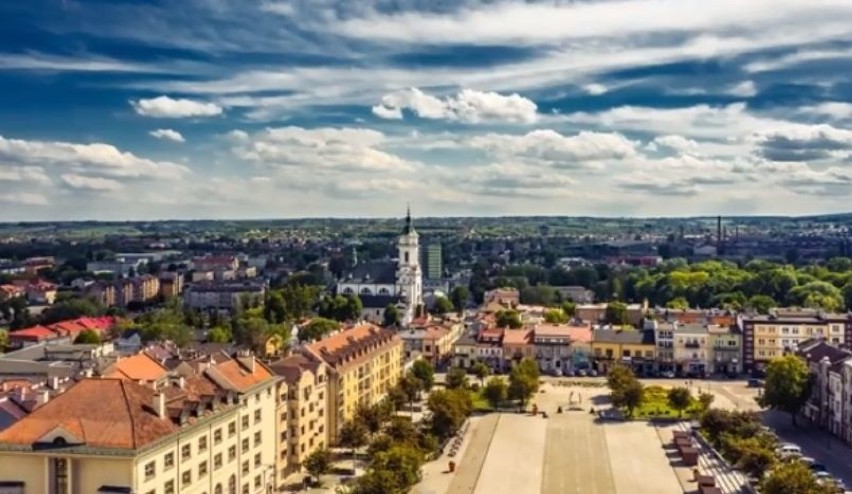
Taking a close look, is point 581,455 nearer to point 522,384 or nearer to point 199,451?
point 522,384

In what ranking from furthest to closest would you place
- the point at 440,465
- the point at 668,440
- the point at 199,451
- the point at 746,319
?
the point at 746,319 < the point at 668,440 < the point at 440,465 < the point at 199,451

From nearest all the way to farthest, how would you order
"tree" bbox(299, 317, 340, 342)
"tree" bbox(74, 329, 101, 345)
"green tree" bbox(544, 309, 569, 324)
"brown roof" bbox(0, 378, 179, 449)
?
"brown roof" bbox(0, 378, 179, 449), "tree" bbox(299, 317, 340, 342), "tree" bbox(74, 329, 101, 345), "green tree" bbox(544, 309, 569, 324)

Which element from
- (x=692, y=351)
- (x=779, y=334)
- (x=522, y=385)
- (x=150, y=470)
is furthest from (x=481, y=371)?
(x=150, y=470)

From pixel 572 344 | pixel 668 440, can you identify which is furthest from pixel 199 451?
pixel 572 344

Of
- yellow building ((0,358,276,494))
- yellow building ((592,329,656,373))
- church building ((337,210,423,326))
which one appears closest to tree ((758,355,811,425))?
yellow building ((592,329,656,373))

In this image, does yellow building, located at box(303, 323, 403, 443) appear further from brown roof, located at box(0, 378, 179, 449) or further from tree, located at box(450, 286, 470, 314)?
tree, located at box(450, 286, 470, 314)

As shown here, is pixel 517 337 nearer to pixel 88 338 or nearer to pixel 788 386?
pixel 788 386

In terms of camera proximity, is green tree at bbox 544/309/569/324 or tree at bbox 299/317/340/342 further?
green tree at bbox 544/309/569/324
